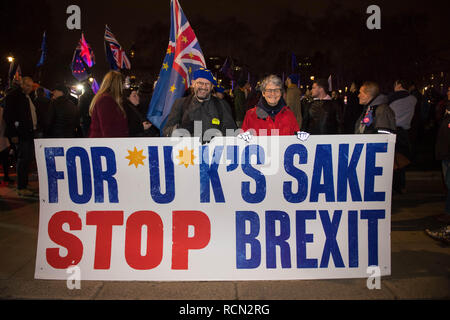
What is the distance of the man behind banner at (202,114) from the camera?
378cm

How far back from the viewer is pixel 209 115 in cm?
379

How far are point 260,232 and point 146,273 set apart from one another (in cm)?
98

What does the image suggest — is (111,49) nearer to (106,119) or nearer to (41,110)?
(41,110)

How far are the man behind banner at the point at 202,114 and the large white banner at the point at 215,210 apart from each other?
739 millimetres

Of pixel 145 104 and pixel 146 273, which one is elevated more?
pixel 145 104

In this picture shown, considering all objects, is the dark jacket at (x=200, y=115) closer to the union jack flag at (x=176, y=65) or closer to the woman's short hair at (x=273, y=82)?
the woman's short hair at (x=273, y=82)

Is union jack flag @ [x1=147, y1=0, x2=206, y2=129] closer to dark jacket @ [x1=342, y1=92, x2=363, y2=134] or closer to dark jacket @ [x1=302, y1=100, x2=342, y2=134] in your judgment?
dark jacket @ [x1=302, y1=100, x2=342, y2=134]

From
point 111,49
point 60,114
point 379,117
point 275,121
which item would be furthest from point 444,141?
point 111,49

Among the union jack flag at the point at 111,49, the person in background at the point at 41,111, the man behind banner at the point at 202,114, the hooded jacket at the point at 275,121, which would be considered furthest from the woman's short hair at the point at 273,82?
the union jack flag at the point at 111,49

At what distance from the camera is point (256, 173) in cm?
309

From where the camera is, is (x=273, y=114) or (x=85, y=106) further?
(x=85, y=106)

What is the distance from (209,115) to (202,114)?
2.8 inches

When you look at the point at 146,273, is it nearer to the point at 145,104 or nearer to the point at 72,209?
the point at 72,209
